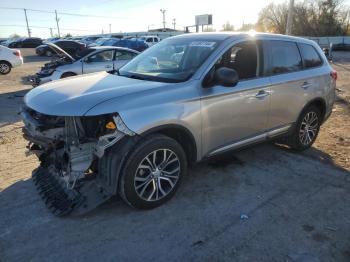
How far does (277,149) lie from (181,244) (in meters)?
3.23

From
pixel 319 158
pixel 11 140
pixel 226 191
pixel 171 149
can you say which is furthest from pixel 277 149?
pixel 11 140

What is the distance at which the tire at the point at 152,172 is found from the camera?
12.2 ft

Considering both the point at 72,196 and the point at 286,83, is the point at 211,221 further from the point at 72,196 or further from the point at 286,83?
the point at 286,83

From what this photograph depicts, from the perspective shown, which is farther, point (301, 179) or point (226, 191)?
point (301, 179)

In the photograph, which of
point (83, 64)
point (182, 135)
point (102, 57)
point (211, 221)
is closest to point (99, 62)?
point (102, 57)

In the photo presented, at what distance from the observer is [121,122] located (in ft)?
11.7

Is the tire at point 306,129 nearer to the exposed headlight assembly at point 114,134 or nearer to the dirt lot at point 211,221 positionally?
the dirt lot at point 211,221

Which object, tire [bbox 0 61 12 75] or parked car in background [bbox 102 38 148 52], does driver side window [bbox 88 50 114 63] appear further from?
parked car in background [bbox 102 38 148 52]

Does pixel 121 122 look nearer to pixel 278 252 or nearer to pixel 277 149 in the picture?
pixel 278 252

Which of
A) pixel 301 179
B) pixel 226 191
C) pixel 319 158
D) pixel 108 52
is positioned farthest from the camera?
pixel 108 52

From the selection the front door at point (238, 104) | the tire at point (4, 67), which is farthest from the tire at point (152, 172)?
the tire at point (4, 67)

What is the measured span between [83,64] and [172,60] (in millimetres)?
7214

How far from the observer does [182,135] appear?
416 centimetres

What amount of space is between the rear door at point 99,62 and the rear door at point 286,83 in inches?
275
